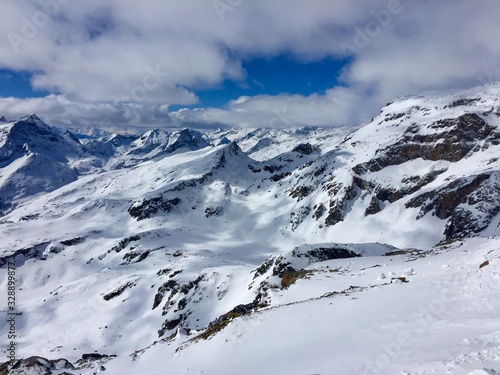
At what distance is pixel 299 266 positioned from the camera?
151 feet

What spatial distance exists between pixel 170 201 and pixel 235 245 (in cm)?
5457

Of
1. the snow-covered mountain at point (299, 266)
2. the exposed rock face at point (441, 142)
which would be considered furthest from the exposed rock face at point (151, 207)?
the exposed rock face at point (441, 142)

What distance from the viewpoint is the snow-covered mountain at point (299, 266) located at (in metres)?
16.9

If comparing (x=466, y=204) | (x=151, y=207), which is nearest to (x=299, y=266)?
(x=466, y=204)

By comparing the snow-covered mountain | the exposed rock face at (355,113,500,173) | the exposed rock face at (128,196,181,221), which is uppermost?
the exposed rock face at (128,196,181,221)

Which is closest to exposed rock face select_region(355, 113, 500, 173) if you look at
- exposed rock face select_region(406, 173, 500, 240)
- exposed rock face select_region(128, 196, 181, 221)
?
exposed rock face select_region(406, 173, 500, 240)

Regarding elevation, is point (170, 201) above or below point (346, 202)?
above

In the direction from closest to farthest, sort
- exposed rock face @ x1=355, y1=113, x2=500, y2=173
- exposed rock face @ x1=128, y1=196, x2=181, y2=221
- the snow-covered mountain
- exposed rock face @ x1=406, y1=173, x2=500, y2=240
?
the snow-covered mountain < exposed rock face @ x1=406, y1=173, x2=500, y2=240 < exposed rock face @ x1=355, y1=113, x2=500, y2=173 < exposed rock face @ x1=128, y1=196, x2=181, y2=221

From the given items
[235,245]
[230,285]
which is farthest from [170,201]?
[230,285]

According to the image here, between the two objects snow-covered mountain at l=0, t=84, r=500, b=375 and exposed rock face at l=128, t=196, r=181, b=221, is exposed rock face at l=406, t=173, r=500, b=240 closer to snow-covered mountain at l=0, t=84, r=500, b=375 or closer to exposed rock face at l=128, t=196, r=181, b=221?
snow-covered mountain at l=0, t=84, r=500, b=375

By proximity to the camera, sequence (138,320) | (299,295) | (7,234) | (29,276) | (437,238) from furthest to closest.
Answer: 1. (7,234)
2. (29,276)
3. (437,238)
4. (138,320)
5. (299,295)

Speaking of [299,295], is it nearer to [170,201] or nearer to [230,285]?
[230,285]

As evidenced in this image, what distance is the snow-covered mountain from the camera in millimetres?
16891

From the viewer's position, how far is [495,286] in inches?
754
